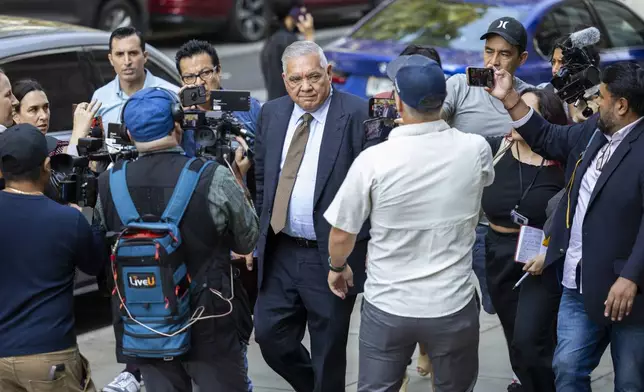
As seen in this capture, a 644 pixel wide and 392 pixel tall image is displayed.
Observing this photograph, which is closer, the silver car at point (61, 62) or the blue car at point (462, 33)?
the silver car at point (61, 62)

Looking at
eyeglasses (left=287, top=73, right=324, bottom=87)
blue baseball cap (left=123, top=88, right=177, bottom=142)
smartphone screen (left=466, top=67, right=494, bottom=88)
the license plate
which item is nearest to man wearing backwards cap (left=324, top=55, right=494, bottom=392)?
smartphone screen (left=466, top=67, right=494, bottom=88)

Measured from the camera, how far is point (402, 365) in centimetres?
511

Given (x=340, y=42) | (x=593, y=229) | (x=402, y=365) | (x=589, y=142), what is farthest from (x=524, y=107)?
(x=340, y=42)

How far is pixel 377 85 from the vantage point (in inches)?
428

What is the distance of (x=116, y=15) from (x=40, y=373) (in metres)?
12.8

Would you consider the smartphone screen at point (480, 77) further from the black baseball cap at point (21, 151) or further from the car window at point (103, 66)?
the car window at point (103, 66)

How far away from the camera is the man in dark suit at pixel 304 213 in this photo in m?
6.02

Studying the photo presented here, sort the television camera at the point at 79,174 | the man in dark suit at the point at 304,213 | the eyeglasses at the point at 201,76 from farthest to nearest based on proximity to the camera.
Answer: the eyeglasses at the point at 201,76
the man in dark suit at the point at 304,213
the television camera at the point at 79,174

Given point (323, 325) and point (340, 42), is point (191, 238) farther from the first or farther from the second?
point (340, 42)

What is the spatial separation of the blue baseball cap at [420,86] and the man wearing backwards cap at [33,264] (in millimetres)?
1496

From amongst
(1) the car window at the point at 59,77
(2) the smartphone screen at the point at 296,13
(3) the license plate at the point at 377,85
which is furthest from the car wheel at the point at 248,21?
(1) the car window at the point at 59,77

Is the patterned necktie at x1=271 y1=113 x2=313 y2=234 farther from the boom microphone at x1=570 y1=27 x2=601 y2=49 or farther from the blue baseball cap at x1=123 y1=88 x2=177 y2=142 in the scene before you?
the boom microphone at x1=570 y1=27 x2=601 y2=49

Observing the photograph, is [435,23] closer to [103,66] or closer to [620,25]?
[620,25]

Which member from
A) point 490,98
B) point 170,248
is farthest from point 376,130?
point 170,248
